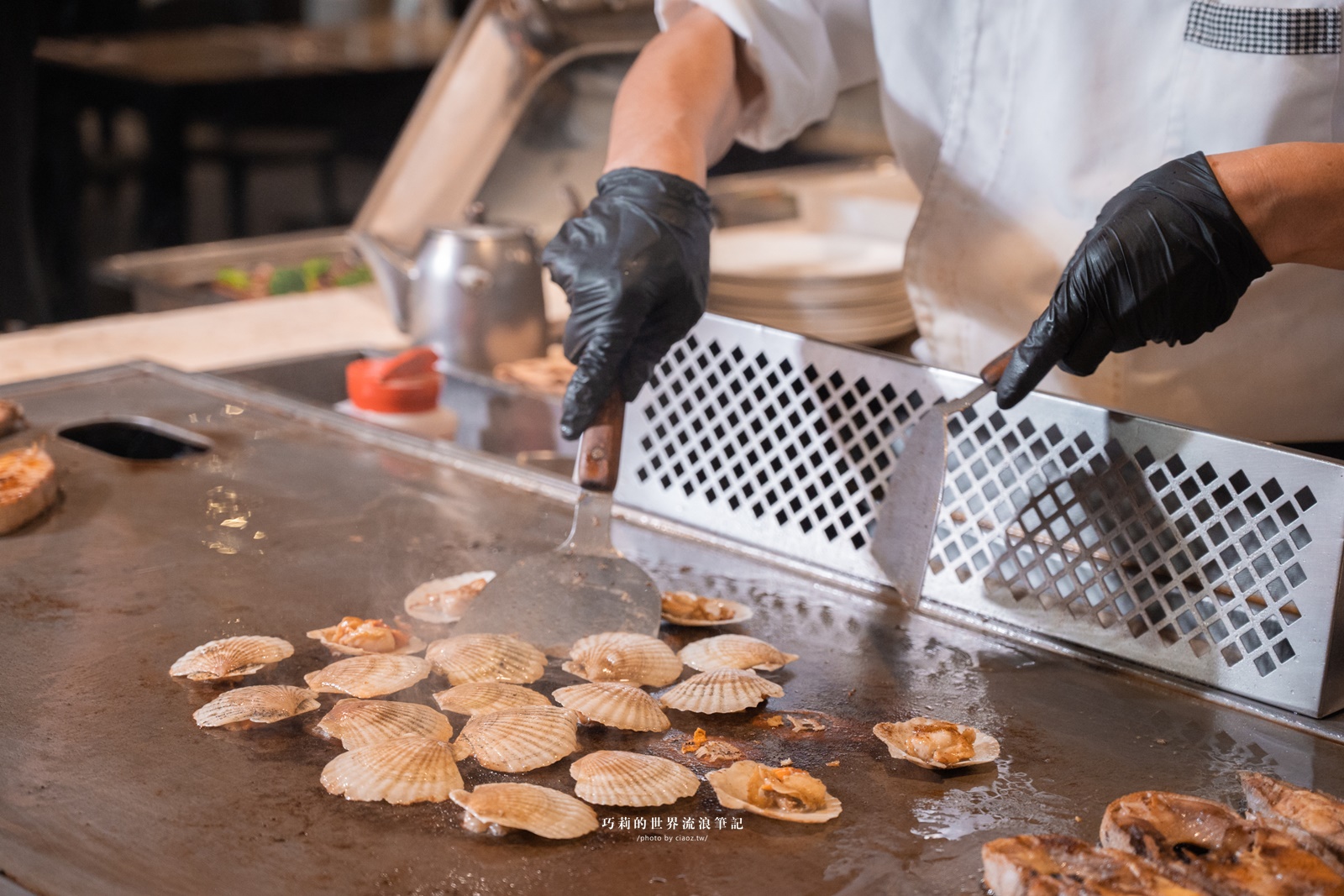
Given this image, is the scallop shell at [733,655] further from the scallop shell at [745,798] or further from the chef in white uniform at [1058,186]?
the chef in white uniform at [1058,186]

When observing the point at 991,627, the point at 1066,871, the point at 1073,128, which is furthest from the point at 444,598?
the point at 1073,128

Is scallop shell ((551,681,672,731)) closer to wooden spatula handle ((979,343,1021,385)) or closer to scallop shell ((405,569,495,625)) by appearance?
scallop shell ((405,569,495,625))

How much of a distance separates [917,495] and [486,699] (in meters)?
0.50

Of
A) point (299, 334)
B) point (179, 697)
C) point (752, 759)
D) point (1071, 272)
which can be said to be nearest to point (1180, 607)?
point (1071, 272)

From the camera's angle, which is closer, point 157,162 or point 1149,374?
point 1149,374

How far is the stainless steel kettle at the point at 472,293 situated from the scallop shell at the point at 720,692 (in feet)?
3.71

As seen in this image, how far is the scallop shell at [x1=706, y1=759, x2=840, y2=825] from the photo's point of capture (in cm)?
93

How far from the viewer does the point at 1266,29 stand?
1320 mm

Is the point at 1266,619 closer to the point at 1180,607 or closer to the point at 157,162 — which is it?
the point at 1180,607

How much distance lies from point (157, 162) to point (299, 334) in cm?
292

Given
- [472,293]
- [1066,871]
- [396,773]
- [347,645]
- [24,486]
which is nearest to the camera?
[1066,871]

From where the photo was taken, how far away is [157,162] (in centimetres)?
486

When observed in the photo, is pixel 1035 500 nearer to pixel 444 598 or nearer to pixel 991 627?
pixel 991 627

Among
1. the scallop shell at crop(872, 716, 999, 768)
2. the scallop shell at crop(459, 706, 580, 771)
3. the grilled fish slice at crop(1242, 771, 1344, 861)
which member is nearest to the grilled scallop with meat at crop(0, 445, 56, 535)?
the scallop shell at crop(459, 706, 580, 771)
